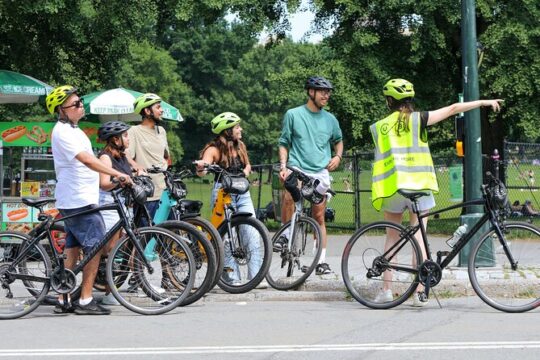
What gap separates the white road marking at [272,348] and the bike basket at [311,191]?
2872mm

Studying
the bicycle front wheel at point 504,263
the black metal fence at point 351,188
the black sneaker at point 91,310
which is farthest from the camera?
the black metal fence at point 351,188

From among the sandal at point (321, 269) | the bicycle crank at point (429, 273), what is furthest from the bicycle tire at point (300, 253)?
the bicycle crank at point (429, 273)

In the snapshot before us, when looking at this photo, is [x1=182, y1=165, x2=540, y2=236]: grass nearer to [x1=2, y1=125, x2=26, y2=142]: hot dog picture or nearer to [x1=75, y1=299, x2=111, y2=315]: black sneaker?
[x1=2, y1=125, x2=26, y2=142]: hot dog picture

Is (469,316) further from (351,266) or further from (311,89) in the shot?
(311,89)

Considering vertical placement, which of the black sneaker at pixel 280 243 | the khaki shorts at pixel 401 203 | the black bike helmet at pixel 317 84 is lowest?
the black sneaker at pixel 280 243

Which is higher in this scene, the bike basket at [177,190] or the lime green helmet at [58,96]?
the lime green helmet at [58,96]

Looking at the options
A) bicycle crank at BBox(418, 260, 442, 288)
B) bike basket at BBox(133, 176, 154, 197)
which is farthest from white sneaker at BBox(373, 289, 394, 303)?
bike basket at BBox(133, 176, 154, 197)

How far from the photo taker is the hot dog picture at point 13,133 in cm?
1242

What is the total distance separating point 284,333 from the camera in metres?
6.91

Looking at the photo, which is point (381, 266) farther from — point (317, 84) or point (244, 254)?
point (317, 84)

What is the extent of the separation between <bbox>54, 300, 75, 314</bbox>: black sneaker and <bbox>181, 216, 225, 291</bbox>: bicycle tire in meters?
1.19

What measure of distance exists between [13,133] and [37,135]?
0.99 feet

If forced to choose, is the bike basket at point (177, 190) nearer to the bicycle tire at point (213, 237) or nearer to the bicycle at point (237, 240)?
the bicycle tire at point (213, 237)

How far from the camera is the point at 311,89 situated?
9.35 meters
